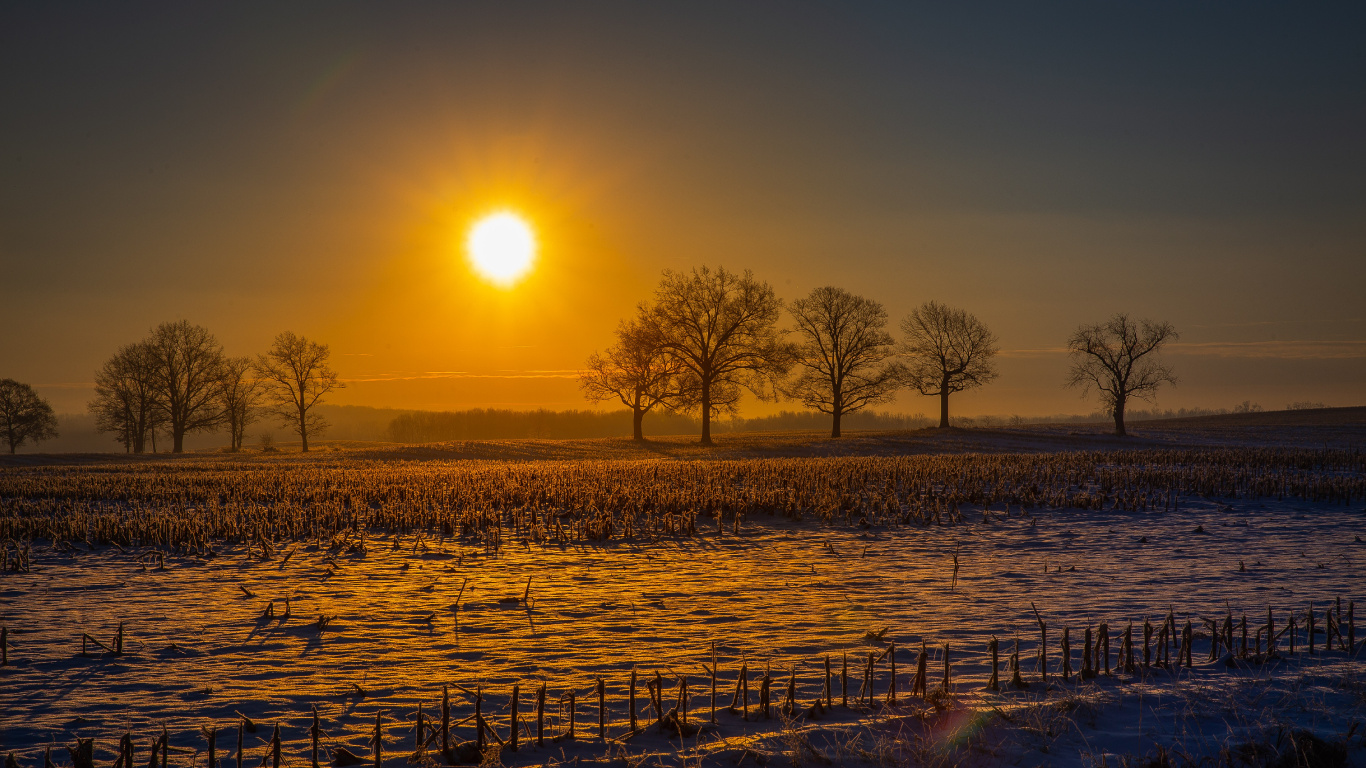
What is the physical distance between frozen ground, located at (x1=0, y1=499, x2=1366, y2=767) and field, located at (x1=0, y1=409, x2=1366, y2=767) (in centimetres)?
4

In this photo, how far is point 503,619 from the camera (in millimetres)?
8516

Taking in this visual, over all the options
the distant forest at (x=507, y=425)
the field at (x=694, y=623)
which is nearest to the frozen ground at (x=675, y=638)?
the field at (x=694, y=623)

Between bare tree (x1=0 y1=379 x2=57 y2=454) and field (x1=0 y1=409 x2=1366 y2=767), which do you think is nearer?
field (x1=0 y1=409 x2=1366 y2=767)

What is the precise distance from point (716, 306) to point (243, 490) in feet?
117

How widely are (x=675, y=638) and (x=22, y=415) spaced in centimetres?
9290

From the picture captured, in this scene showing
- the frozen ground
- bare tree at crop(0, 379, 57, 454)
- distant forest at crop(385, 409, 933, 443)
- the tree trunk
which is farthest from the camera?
distant forest at crop(385, 409, 933, 443)

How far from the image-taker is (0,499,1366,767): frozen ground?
5.21m

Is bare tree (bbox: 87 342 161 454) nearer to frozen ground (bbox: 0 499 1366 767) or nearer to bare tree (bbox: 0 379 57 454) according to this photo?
bare tree (bbox: 0 379 57 454)

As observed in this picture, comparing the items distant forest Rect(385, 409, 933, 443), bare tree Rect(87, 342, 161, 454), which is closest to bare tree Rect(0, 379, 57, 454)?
bare tree Rect(87, 342, 161, 454)

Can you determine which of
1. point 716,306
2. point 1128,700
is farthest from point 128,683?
point 716,306

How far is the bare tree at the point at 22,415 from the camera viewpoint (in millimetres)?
73375

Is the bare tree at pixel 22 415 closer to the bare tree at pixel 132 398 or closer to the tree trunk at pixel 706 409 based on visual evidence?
the bare tree at pixel 132 398

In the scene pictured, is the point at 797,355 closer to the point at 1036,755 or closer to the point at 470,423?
the point at 1036,755

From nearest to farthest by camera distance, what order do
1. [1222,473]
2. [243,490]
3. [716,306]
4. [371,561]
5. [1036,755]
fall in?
1. [1036,755]
2. [371,561]
3. [243,490]
4. [1222,473]
5. [716,306]
